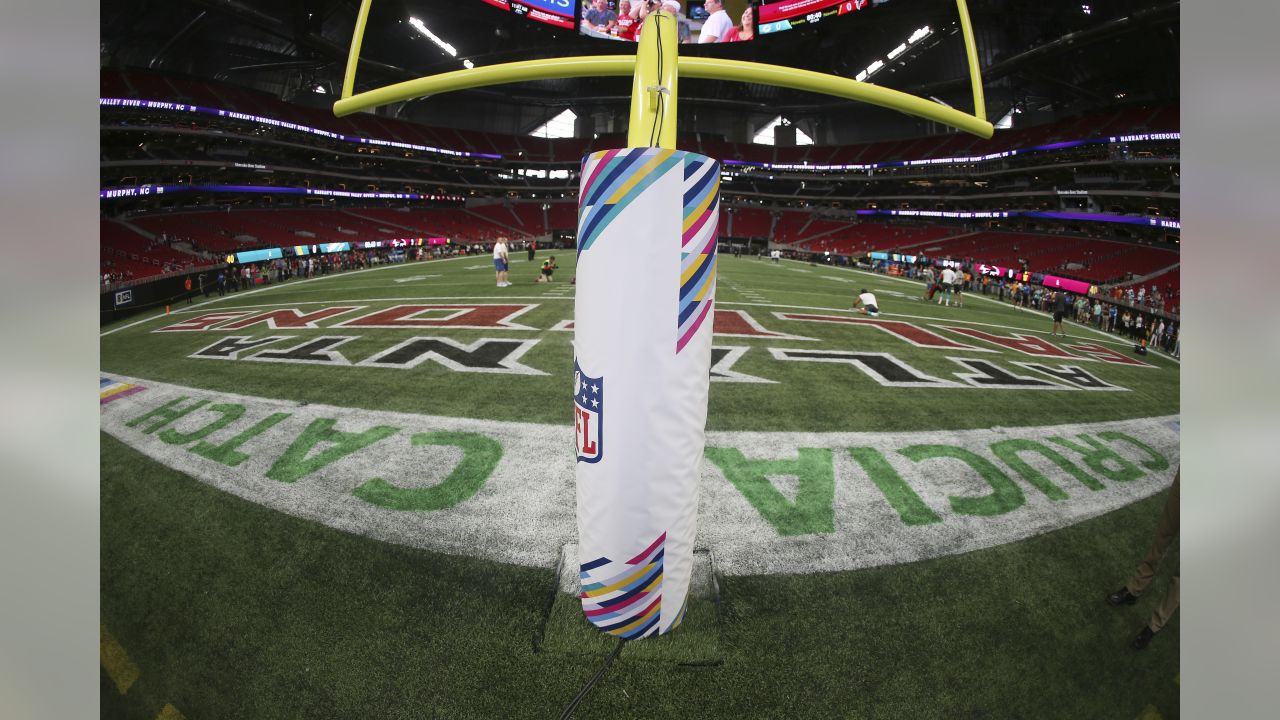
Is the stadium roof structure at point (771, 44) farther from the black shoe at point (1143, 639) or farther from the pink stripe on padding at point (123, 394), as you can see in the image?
the black shoe at point (1143, 639)

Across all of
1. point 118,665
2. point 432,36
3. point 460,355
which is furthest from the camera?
point 432,36

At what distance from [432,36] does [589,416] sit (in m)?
38.0

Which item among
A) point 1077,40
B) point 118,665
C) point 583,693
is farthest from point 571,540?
point 1077,40

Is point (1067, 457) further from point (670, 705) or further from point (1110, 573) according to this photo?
point (670, 705)

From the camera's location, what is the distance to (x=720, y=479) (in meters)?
4.69

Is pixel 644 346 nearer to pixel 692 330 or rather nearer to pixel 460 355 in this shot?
pixel 692 330

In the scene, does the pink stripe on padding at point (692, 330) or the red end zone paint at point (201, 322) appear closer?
the pink stripe on padding at point (692, 330)

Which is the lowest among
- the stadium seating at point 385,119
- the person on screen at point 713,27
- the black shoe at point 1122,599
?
the black shoe at point 1122,599

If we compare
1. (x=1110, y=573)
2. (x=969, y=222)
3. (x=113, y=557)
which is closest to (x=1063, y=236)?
(x=969, y=222)

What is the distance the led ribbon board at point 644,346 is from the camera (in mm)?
1790

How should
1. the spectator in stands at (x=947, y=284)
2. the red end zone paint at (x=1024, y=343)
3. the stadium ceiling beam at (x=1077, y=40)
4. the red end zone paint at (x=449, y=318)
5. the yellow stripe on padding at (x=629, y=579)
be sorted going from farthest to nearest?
the stadium ceiling beam at (x=1077, y=40)
the spectator in stands at (x=947, y=284)
the red end zone paint at (x=1024, y=343)
the red end zone paint at (x=449, y=318)
the yellow stripe on padding at (x=629, y=579)

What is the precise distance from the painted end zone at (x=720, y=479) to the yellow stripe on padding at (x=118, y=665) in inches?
49.5

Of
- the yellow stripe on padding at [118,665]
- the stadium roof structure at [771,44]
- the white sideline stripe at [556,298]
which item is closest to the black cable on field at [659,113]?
the yellow stripe on padding at [118,665]

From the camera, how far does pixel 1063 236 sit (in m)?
34.5
